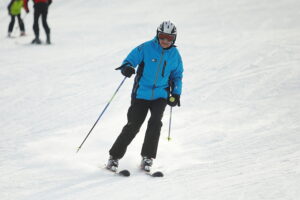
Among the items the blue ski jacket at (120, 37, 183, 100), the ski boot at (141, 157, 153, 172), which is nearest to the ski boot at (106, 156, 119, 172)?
the ski boot at (141, 157, 153, 172)

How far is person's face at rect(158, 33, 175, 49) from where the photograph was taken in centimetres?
482

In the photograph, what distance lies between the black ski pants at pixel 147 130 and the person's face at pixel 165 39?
0.62 metres

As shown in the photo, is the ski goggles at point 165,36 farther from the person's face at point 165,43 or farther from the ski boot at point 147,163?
the ski boot at point 147,163

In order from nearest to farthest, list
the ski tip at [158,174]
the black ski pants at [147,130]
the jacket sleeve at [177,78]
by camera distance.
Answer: the ski tip at [158,174] → the black ski pants at [147,130] → the jacket sleeve at [177,78]

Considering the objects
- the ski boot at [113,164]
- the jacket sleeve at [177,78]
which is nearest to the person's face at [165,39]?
the jacket sleeve at [177,78]

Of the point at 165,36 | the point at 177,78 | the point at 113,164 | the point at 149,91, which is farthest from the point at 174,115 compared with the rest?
the point at 165,36

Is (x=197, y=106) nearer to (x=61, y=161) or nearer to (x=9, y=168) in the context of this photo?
(x=61, y=161)

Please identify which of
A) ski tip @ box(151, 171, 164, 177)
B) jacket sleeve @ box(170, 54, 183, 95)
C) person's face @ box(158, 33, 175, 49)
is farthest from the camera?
jacket sleeve @ box(170, 54, 183, 95)

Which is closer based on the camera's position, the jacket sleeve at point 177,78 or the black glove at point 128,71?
the black glove at point 128,71

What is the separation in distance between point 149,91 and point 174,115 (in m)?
2.53

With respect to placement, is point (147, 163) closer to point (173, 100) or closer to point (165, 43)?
point (173, 100)

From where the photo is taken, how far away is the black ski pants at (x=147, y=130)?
16.2ft

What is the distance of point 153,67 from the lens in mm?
4930

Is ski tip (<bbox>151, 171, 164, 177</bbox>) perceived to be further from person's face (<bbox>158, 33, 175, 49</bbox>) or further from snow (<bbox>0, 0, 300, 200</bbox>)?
person's face (<bbox>158, 33, 175, 49</bbox>)
